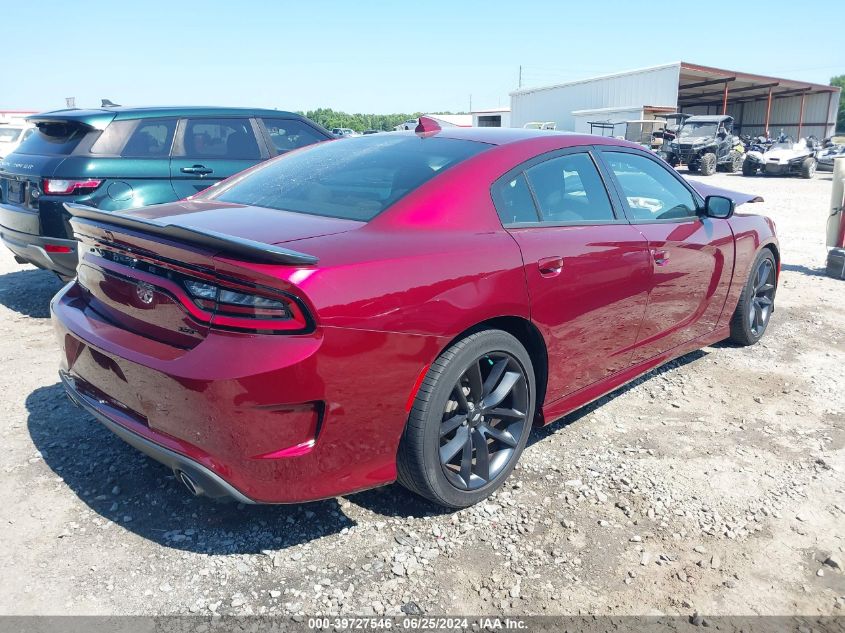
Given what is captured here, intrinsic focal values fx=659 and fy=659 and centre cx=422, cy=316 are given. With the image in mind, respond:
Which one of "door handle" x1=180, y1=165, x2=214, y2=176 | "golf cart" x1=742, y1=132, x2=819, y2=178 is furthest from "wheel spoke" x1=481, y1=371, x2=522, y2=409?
"golf cart" x1=742, y1=132, x2=819, y2=178

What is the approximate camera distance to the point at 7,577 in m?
2.29

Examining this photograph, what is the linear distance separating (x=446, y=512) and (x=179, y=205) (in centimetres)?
182

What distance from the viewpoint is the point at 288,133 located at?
6.55m

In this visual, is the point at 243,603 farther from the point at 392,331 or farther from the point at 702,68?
the point at 702,68

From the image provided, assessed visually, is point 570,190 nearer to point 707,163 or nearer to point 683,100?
point 707,163

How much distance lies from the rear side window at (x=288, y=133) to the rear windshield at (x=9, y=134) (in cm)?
1456

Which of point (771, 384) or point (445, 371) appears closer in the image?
point (445, 371)

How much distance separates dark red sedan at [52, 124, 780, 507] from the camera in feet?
6.83

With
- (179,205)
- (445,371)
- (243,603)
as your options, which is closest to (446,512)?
(445,371)

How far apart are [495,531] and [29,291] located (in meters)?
5.41

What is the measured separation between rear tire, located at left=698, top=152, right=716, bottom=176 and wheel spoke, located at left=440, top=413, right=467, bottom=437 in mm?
21864

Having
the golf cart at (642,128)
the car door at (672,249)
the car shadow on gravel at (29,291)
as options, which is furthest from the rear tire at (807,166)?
the car shadow on gravel at (29,291)

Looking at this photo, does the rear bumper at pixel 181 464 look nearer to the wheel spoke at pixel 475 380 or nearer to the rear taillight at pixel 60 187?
the wheel spoke at pixel 475 380

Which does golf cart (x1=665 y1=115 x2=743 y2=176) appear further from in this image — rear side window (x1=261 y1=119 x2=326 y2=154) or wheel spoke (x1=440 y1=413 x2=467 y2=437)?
wheel spoke (x1=440 y1=413 x2=467 y2=437)
